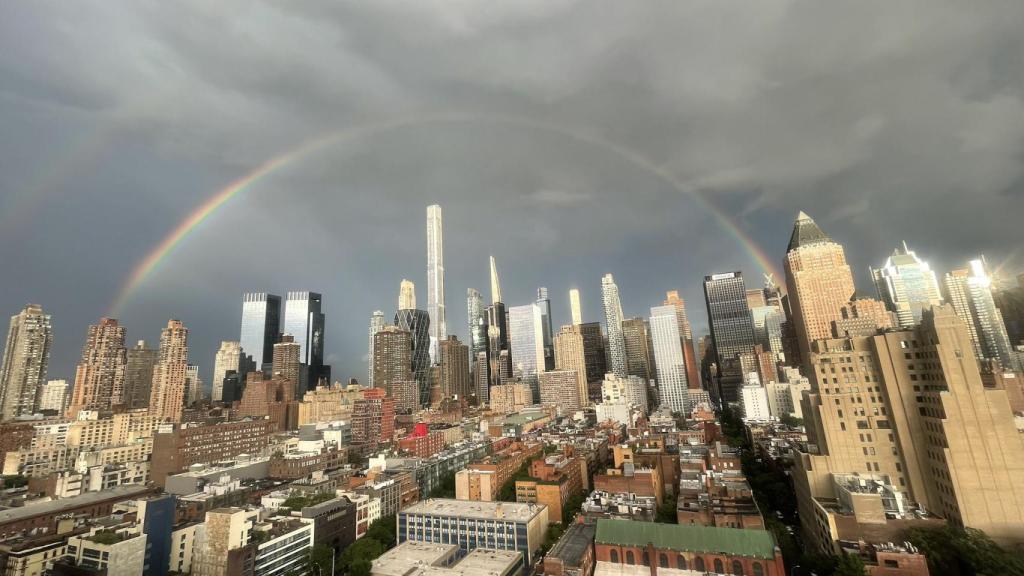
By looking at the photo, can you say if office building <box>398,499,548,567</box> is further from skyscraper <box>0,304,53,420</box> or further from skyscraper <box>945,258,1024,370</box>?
skyscraper <box>0,304,53,420</box>

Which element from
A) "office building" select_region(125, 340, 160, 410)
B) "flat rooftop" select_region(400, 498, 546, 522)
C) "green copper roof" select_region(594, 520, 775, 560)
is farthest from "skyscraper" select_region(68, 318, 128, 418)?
"green copper roof" select_region(594, 520, 775, 560)

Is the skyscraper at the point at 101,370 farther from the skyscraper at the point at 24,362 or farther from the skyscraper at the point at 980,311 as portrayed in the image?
the skyscraper at the point at 980,311

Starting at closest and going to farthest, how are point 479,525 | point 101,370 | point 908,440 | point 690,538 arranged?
point 690,538 → point 908,440 → point 479,525 → point 101,370

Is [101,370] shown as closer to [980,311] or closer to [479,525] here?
[479,525]

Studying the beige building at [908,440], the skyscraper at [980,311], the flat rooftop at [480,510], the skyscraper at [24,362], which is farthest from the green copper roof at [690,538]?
the skyscraper at [24,362]

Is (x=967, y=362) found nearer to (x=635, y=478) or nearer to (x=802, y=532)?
(x=802, y=532)

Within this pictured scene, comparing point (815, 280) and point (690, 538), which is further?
point (815, 280)

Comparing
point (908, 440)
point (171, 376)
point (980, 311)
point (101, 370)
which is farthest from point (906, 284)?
point (101, 370)
